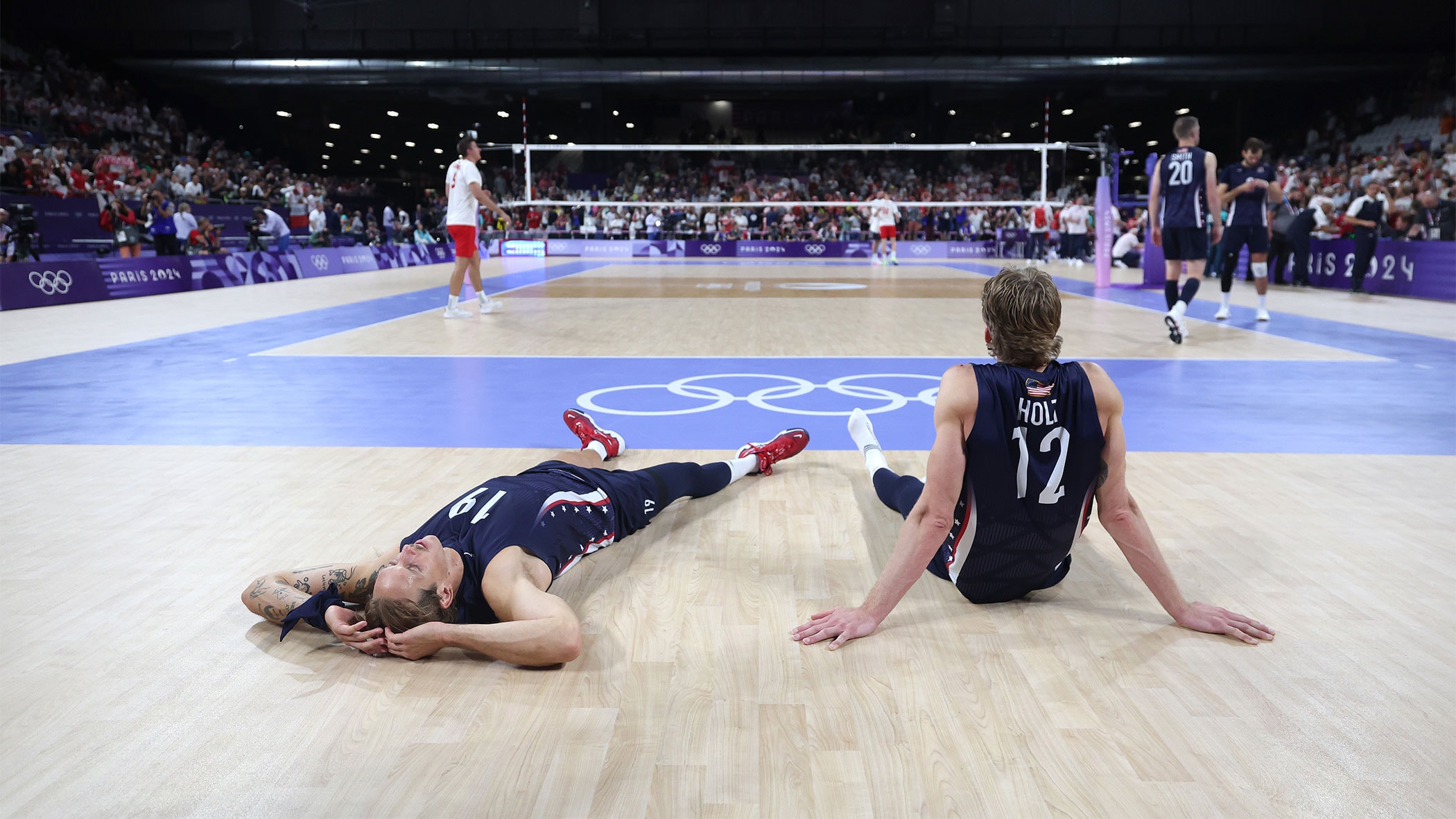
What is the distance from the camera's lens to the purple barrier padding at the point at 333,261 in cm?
1812

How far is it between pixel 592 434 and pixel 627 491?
1047mm

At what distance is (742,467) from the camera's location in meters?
4.02

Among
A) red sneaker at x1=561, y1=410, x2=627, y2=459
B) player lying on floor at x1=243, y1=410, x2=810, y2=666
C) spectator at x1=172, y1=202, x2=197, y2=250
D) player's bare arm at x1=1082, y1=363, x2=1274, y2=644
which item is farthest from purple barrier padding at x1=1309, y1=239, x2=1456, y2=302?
spectator at x1=172, y1=202, x2=197, y2=250

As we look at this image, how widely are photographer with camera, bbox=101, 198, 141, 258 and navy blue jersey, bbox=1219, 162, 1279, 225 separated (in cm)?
1595

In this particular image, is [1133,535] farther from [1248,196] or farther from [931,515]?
[1248,196]

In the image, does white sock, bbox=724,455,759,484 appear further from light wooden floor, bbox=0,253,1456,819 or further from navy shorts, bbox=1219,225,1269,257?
navy shorts, bbox=1219,225,1269,257

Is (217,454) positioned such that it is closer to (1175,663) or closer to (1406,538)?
(1175,663)

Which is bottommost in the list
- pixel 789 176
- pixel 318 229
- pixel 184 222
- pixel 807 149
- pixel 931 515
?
pixel 931 515

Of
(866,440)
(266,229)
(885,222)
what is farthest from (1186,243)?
(266,229)

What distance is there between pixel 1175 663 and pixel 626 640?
1.35 meters

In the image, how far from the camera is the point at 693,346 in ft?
25.8

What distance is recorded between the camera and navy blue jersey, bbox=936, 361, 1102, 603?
93.9 inches

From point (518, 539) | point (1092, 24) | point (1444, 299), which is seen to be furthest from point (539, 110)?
point (518, 539)

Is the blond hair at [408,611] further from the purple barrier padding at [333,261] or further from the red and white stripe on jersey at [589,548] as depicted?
the purple barrier padding at [333,261]
